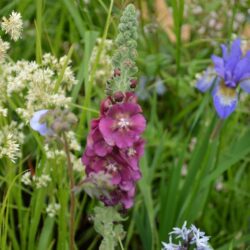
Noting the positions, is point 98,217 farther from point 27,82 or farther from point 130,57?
point 27,82

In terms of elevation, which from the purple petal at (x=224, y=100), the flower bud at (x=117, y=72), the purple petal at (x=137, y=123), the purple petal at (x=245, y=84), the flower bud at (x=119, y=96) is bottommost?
the purple petal at (x=137, y=123)

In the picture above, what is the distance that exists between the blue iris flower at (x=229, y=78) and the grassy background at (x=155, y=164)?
0.04 metres

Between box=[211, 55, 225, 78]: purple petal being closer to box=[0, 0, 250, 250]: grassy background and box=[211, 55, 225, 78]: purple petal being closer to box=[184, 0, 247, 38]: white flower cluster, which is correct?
box=[0, 0, 250, 250]: grassy background

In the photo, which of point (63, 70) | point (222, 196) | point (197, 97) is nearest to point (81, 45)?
point (197, 97)

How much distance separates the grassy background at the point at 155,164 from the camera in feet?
6.40

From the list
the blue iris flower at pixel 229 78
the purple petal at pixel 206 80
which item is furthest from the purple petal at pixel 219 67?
the purple petal at pixel 206 80

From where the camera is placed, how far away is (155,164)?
2.19 meters

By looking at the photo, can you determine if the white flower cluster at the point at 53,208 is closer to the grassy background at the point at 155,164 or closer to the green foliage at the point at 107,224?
the grassy background at the point at 155,164

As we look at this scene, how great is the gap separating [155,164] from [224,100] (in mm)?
287

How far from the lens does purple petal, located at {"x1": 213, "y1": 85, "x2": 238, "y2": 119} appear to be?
7.04 feet

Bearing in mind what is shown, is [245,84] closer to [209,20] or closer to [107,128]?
[107,128]

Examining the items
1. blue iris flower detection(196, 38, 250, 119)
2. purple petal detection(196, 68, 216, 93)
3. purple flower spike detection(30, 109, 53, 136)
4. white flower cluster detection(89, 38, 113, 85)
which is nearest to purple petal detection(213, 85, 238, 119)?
blue iris flower detection(196, 38, 250, 119)

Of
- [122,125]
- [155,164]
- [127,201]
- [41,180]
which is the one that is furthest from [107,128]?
[155,164]

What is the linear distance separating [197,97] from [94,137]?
4.77 feet
